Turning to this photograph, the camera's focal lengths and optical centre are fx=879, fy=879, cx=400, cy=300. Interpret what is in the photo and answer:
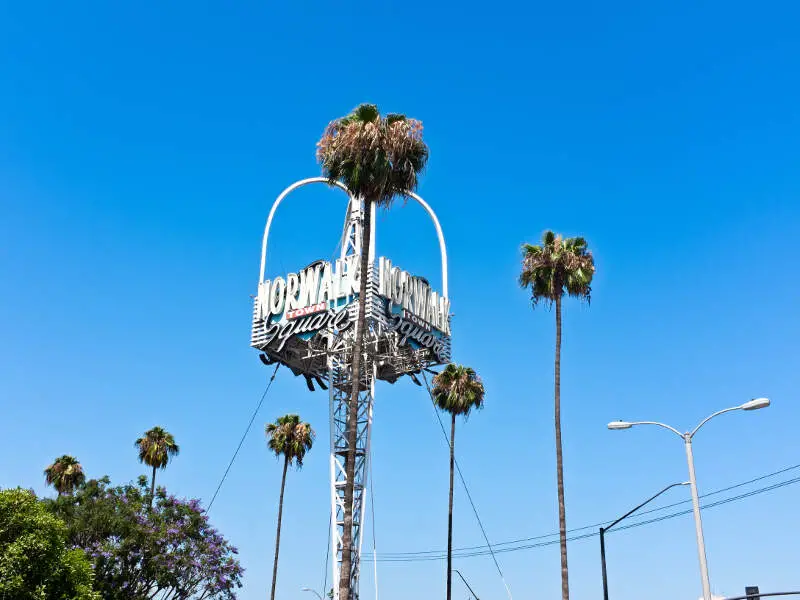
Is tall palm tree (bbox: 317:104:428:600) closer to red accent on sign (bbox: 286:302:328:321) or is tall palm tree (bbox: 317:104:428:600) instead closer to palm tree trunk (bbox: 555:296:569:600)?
palm tree trunk (bbox: 555:296:569:600)

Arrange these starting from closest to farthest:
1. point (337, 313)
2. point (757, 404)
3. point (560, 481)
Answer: point (757, 404), point (560, 481), point (337, 313)

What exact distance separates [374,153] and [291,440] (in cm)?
3739

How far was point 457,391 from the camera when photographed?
5806 centimetres

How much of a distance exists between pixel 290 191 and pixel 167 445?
930 inches

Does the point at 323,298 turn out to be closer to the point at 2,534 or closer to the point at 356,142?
Result: the point at 356,142

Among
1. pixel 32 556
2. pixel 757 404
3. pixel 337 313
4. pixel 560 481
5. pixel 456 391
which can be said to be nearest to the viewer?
pixel 757 404

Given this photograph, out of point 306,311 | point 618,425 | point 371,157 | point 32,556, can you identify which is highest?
point 306,311

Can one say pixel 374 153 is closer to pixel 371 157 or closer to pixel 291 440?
pixel 371 157

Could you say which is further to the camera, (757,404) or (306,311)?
(306,311)

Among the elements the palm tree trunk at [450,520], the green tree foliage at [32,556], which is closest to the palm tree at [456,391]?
the palm tree trunk at [450,520]

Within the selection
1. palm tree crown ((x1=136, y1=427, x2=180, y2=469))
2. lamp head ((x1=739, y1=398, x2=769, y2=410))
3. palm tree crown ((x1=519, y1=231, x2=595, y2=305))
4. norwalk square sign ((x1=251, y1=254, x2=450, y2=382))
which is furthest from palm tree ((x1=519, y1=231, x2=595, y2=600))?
palm tree crown ((x1=136, y1=427, x2=180, y2=469))

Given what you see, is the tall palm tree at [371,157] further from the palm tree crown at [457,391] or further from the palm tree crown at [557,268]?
the palm tree crown at [457,391]

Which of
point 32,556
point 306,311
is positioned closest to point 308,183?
point 306,311

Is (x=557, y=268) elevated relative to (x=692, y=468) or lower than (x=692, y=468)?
elevated
